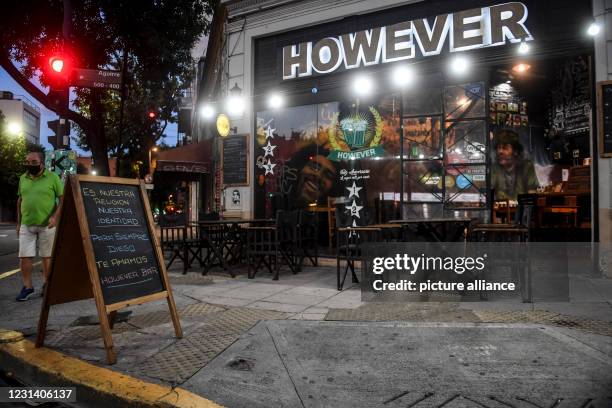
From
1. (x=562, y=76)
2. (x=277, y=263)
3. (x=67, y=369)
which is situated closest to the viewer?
(x=67, y=369)

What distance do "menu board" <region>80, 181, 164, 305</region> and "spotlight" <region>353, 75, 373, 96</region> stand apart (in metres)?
6.21

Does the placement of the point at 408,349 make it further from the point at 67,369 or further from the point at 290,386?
the point at 67,369

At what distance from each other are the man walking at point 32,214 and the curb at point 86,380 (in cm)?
206

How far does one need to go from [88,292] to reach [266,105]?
7.18 m

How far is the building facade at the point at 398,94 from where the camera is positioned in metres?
7.80

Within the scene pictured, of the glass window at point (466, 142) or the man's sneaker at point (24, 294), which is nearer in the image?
the man's sneaker at point (24, 294)

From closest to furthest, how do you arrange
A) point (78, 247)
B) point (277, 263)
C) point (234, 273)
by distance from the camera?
point (78, 247) < point (277, 263) < point (234, 273)

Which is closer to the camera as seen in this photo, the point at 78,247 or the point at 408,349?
the point at 408,349

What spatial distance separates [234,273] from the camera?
7.94 metres

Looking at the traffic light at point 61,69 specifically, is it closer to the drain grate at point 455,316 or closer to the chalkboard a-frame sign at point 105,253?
the chalkboard a-frame sign at point 105,253

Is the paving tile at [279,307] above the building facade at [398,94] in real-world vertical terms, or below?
below

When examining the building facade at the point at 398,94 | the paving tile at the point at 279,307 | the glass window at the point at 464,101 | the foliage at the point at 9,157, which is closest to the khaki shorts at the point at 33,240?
the paving tile at the point at 279,307

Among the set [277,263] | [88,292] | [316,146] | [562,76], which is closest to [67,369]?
[88,292]

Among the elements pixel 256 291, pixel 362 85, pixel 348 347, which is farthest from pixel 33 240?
pixel 362 85
